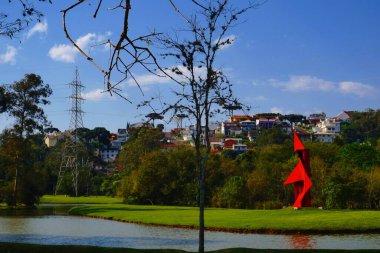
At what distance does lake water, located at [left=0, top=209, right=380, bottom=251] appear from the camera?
67.0ft

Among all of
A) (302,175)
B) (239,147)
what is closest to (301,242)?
(302,175)

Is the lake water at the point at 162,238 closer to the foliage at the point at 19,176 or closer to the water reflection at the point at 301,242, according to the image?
the water reflection at the point at 301,242

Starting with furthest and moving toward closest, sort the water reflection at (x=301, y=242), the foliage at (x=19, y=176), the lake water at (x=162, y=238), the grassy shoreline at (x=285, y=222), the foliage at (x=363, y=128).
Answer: the foliage at (x=363, y=128) → the foliage at (x=19, y=176) → the grassy shoreline at (x=285, y=222) → the lake water at (x=162, y=238) → the water reflection at (x=301, y=242)

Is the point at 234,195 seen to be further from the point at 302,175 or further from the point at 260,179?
the point at 302,175

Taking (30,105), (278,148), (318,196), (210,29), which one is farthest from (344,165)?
(210,29)

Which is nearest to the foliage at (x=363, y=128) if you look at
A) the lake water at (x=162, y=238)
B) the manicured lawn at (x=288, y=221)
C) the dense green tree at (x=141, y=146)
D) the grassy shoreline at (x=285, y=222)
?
the dense green tree at (x=141, y=146)

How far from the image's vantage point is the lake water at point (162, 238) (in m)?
20.4

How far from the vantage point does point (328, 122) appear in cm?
17750

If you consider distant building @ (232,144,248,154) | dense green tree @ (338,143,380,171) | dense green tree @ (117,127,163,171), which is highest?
distant building @ (232,144,248,154)

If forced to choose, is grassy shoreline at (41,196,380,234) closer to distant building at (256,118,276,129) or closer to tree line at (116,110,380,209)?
tree line at (116,110,380,209)

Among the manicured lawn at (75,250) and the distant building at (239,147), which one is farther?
the distant building at (239,147)

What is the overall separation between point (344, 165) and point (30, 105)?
3057cm

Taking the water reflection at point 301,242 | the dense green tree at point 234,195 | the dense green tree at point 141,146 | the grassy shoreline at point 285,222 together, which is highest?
the dense green tree at point 141,146

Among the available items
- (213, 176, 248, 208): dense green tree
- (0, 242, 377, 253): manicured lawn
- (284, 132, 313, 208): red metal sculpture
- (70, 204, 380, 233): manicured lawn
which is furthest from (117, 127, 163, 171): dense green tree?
(0, 242, 377, 253): manicured lawn
